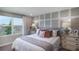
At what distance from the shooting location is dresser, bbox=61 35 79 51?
182 cm

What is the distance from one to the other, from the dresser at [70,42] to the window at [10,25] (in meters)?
0.93

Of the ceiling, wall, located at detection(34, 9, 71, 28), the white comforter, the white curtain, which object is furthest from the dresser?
the white curtain

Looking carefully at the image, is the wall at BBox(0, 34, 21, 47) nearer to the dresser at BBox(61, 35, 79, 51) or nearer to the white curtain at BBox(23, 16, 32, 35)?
the white curtain at BBox(23, 16, 32, 35)

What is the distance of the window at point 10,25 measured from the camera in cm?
183

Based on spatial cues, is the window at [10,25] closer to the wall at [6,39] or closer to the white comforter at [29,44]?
the wall at [6,39]

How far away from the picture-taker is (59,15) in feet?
6.11

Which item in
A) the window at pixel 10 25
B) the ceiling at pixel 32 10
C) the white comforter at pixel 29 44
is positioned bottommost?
the white comforter at pixel 29 44

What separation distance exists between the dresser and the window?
3.04 feet

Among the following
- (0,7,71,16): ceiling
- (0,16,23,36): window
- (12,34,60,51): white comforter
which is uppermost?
Answer: (0,7,71,16): ceiling

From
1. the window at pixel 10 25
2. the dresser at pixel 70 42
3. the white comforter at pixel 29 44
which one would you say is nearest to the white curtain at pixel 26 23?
the window at pixel 10 25
